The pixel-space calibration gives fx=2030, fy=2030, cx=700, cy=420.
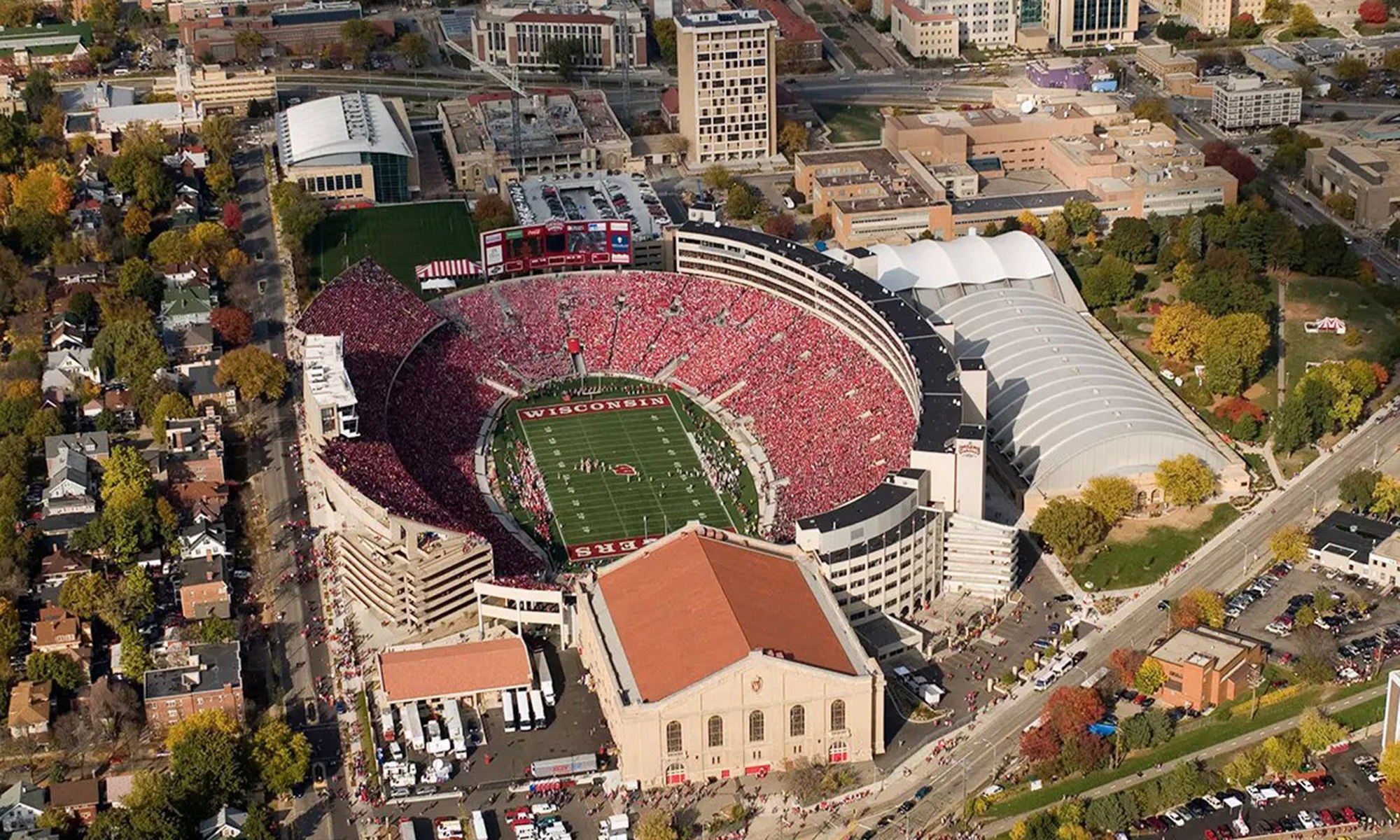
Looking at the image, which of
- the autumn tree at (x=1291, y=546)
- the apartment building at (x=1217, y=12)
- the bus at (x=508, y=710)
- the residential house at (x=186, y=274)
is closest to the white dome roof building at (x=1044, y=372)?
the autumn tree at (x=1291, y=546)

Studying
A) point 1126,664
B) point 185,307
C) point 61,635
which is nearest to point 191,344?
point 185,307

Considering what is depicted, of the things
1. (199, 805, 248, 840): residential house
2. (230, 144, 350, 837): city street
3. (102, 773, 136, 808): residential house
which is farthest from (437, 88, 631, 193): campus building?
(199, 805, 248, 840): residential house

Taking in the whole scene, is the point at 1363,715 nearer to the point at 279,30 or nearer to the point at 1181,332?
the point at 1181,332

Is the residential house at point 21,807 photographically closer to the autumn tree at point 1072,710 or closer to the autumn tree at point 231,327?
the autumn tree at point 1072,710

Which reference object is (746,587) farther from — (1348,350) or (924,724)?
(1348,350)

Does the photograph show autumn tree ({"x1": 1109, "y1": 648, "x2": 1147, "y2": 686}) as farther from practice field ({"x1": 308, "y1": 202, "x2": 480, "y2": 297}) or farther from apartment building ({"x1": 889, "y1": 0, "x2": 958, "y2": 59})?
apartment building ({"x1": 889, "y1": 0, "x2": 958, "y2": 59})

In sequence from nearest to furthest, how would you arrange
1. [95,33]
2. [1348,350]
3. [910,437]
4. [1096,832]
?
[1096,832]
[910,437]
[1348,350]
[95,33]

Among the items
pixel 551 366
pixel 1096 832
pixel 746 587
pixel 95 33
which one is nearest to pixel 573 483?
pixel 551 366
